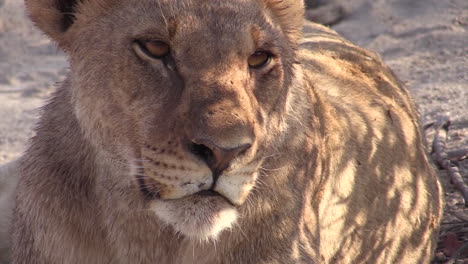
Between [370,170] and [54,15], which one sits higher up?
[54,15]

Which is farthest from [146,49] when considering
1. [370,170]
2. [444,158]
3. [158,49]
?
[444,158]

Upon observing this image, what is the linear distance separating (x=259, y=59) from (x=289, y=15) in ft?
1.15

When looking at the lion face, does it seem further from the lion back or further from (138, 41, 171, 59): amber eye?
the lion back

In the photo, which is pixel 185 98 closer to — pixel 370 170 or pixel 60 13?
pixel 60 13

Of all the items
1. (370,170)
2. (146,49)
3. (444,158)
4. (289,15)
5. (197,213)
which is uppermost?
(146,49)

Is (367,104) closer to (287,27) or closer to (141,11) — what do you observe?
(287,27)

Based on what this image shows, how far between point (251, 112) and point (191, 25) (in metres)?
0.28

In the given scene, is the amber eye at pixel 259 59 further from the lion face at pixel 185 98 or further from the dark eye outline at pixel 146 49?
the dark eye outline at pixel 146 49

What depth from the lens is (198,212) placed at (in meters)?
2.16

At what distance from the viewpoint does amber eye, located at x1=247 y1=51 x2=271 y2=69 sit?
2.39 m

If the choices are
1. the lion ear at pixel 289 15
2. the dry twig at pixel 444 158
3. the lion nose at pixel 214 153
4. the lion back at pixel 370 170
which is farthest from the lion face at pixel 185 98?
the dry twig at pixel 444 158

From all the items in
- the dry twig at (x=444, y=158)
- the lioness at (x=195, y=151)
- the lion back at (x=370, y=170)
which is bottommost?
the dry twig at (x=444, y=158)

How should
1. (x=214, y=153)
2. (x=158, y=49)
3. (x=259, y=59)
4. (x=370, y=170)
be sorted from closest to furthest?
(x=214, y=153), (x=158, y=49), (x=259, y=59), (x=370, y=170)

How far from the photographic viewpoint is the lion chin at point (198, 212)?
7.01 ft
